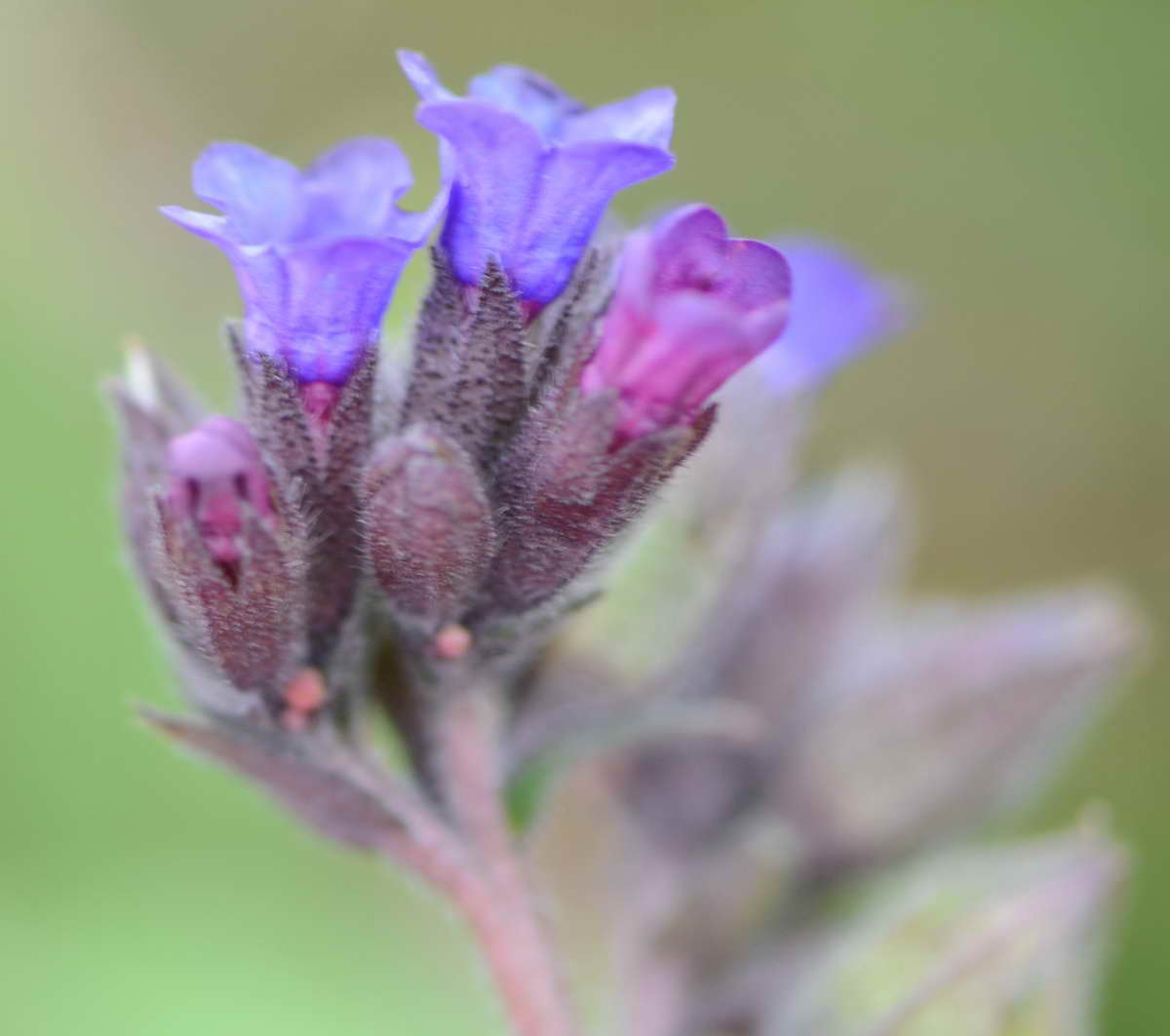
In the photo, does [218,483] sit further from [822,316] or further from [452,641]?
[822,316]

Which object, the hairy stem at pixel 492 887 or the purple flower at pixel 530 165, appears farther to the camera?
the hairy stem at pixel 492 887

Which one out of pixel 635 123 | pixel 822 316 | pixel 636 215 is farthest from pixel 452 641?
pixel 636 215

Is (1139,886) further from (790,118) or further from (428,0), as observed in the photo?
(428,0)

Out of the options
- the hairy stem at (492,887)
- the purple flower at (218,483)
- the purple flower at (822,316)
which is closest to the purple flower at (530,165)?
the purple flower at (218,483)

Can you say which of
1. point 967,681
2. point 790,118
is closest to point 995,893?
point 967,681

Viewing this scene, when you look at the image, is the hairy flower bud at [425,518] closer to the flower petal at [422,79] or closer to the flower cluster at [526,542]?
the flower cluster at [526,542]

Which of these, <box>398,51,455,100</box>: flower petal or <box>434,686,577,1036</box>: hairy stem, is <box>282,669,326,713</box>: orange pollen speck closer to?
<box>434,686,577,1036</box>: hairy stem
